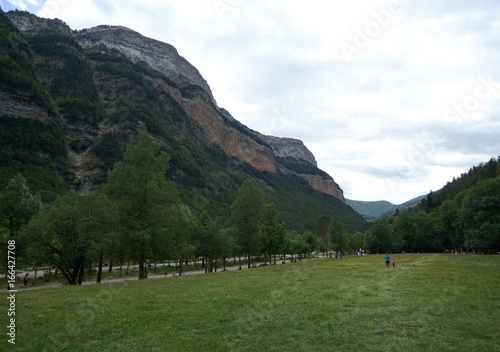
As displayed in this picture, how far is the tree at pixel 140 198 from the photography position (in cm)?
2655

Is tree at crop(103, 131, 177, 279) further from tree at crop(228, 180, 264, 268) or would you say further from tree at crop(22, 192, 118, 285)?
tree at crop(228, 180, 264, 268)

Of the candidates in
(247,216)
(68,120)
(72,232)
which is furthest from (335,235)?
(68,120)

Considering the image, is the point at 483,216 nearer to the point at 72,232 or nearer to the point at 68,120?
the point at 72,232

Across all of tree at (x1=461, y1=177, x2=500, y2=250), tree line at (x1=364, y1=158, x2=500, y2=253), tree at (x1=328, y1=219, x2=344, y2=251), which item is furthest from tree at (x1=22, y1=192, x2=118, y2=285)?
tree line at (x1=364, y1=158, x2=500, y2=253)

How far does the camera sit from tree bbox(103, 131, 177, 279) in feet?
87.1

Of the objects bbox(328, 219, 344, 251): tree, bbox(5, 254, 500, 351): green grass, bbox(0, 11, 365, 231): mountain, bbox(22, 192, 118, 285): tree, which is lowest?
bbox(328, 219, 344, 251): tree

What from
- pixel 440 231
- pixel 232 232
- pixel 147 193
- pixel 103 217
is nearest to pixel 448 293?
pixel 147 193

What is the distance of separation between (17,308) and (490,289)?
29.7 metres

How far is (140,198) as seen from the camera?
88.4 ft

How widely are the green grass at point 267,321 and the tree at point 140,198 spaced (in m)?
9.34

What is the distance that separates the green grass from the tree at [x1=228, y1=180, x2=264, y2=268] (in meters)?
29.3

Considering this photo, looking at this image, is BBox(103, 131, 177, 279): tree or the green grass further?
BBox(103, 131, 177, 279): tree

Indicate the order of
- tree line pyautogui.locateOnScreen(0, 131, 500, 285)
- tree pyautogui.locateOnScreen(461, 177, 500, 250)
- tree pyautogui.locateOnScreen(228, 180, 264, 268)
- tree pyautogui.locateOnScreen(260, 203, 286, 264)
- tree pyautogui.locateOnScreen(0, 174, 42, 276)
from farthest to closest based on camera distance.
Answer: tree pyautogui.locateOnScreen(461, 177, 500, 250), tree pyautogui.locateOnScreen(260, 203, 286, 264), tree pyautogui.locateOnScreen(228, 180, 264, 268), tree pyautogui.locateOnScreen(0, 174, 42, 276), tree line pyautogui.locateOnScreen(0, 131, 500, 285)

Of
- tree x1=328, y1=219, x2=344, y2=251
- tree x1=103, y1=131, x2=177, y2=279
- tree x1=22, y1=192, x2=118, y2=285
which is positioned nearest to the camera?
tree x1=22, y1=192, x2=118, y2=285
